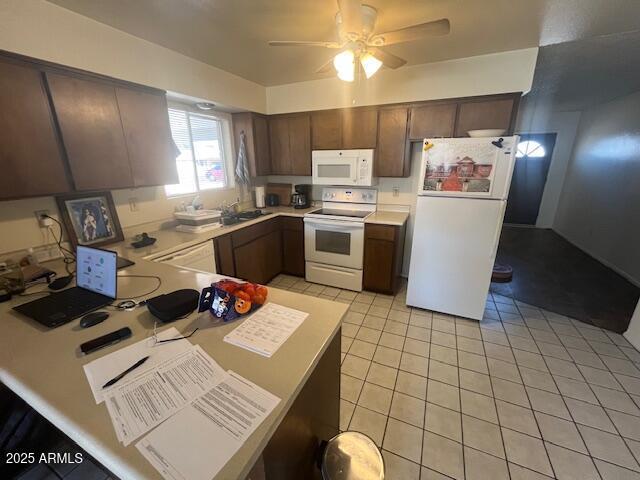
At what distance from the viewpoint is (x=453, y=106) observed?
2.57 m

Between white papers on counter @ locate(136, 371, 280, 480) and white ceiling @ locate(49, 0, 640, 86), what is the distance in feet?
6.87

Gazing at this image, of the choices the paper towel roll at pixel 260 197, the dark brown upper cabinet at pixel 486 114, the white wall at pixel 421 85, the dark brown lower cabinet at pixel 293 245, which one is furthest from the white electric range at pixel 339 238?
the dark brown upper cabinet at pixel 486 114

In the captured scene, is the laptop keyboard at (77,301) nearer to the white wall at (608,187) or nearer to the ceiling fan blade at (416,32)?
the ceiling fan blade at (416,32)

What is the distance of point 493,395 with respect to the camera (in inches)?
69.8

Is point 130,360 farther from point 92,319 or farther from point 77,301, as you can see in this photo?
point 77,301

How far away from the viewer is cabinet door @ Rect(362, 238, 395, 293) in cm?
287

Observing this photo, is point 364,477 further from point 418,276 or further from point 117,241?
point 117,241

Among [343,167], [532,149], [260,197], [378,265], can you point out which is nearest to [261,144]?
[260,197]

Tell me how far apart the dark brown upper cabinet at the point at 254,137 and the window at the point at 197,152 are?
0.22 metres

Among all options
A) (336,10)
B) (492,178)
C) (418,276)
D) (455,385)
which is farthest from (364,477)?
(336,10)

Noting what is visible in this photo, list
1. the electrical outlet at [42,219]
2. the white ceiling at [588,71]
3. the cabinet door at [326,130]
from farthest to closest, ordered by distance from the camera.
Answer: the cabinet door at [326,130], the white ceiling at [588,71], the electrical outlet at [42,219]

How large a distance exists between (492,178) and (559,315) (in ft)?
5.43

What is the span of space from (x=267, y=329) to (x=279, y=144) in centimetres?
293

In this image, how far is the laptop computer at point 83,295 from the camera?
1.09 meters
